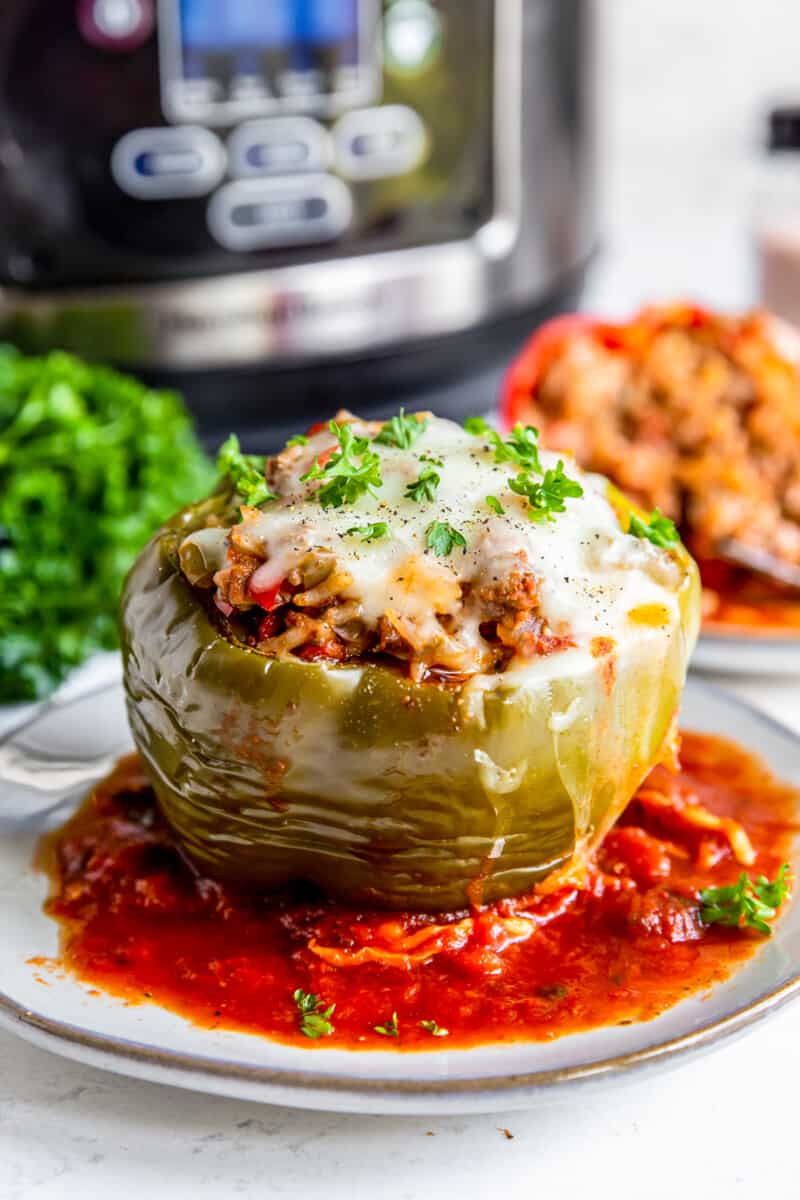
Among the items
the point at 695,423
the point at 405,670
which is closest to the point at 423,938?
the point at 405,670

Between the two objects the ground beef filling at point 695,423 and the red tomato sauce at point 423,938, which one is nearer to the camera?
the red tomato sauce at point 423,938

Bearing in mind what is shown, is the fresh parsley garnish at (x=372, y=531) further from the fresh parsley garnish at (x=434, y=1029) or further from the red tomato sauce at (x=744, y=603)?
the red tomato sauce at (x=744, y=603)

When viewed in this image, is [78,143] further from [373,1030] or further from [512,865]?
→ [373,1030]

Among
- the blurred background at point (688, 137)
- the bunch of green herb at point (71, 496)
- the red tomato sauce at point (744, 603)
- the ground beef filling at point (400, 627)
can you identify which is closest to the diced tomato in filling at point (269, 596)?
the ground beef filling at point (400, 627)

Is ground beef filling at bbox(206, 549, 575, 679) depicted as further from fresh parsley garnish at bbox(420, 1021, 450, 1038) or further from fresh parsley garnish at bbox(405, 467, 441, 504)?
fresh parsley garnish at bbox(420, 1021, 450, 1038)

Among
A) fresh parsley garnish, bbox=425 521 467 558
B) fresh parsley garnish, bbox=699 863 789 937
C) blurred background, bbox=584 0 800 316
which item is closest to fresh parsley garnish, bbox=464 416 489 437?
fresh parsley garnish, bbox=425 521 467 558
